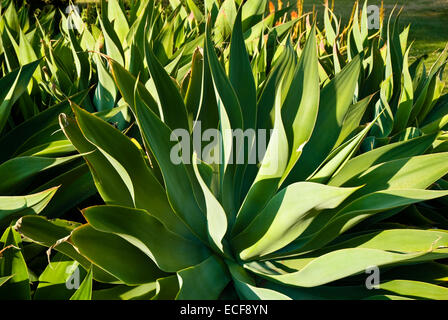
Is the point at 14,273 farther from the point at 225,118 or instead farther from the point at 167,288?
the point at 225,118

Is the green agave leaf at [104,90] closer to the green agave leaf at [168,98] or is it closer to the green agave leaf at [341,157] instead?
A: the green agave leaf at [168,98]

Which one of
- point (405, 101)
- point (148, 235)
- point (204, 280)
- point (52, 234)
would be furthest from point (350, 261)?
point (405, 101)

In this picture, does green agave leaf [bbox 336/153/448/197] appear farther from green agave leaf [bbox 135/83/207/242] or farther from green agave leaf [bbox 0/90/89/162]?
green agave leaf [bbox 0/90/89/162]

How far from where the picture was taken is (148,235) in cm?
112

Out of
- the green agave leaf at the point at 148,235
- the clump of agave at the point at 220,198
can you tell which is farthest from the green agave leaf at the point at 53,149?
the green agave leaf at the point at 148,235

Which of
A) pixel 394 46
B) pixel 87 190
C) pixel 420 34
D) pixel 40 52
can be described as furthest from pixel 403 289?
pixel 420 34

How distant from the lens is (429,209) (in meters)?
1.71

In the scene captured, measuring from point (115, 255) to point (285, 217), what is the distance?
45 cm

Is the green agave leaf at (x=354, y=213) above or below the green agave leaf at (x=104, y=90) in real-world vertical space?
below

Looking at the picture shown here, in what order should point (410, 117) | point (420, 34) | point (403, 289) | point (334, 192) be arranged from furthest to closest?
1. point (420, 34)
2. point (410, 117)
3. point (403, 289)
4. point (334, 192)

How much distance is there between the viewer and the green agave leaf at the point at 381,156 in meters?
1.33

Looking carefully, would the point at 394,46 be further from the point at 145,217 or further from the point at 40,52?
the point at 40,52

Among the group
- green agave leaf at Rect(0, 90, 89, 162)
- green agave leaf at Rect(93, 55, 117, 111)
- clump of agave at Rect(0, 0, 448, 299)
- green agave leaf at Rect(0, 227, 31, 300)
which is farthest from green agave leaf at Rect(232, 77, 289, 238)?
green agave leaf at Rect(93, 55, 117, 111)
